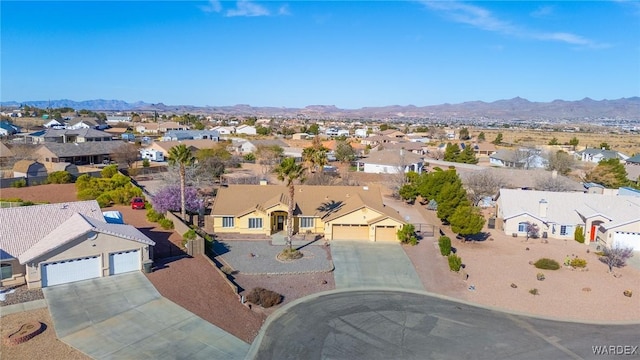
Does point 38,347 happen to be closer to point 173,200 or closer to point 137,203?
point 173,200

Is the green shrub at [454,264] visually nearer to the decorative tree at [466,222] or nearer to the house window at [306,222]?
the decorative tree at [466,222]

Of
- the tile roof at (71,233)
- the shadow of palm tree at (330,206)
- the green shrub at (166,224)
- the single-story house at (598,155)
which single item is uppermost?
the single-story house at (598,155)

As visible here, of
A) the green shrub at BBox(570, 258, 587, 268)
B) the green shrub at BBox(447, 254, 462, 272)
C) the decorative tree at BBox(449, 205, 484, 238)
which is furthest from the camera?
the decorative tree at BBox(449, 205, 484, 238)

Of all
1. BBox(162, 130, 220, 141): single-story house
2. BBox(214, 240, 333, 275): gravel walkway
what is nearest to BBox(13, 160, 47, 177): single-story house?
BBox(214, 240, 333, 275): gravel walkway

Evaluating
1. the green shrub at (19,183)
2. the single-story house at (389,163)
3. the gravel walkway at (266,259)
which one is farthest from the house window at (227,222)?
the single-story house at (389,163)

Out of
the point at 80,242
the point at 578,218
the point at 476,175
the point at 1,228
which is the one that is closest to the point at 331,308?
the point at 80,242

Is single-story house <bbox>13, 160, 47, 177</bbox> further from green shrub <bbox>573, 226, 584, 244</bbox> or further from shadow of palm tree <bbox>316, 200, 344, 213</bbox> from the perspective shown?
green shrub <bbox>573, 226, 584, 244</bbox>

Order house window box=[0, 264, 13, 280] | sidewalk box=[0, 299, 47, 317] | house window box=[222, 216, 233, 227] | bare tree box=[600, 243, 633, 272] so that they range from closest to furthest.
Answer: sidewalk box=[0, 299, 47, 317] → house window box=[0, 264, 13, 280] → bare tree box=[600, 243, 633, 272] → house window box=[222, 216, 233, 227]

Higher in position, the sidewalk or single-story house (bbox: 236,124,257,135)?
single-story house (bbox: 236,124,257,135)
